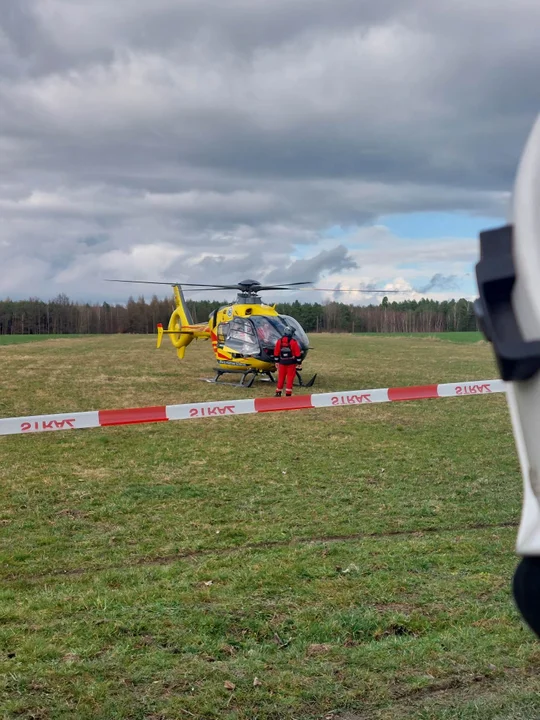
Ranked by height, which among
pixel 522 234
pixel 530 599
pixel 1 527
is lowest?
pixel 1 527

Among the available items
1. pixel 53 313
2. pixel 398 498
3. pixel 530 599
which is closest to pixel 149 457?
pixel 398 498

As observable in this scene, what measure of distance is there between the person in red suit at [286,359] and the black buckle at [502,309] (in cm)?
1603

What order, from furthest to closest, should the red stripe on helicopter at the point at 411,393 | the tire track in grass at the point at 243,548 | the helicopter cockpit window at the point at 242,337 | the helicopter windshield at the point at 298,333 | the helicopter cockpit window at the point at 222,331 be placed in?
1. the helicopter cockpit window at the point at 222,331
2. the helicopter cockpit window at the point at 242,337
3. the helicopter windshield at the point at 298,333
4. the red stripe on helicopter at the point at 411,393
5. the tire track in grass at the point at 243,548

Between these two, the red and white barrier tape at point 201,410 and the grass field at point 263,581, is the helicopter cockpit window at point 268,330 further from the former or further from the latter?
the red and white barrier tape at point 201,410

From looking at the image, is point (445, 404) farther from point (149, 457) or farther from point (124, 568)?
point (124, 568)

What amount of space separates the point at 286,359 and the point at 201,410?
9582 millimetres

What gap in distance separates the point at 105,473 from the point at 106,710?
6.48 metres

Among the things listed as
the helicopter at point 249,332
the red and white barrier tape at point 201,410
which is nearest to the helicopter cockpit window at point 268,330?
the helicopter at point 249,332

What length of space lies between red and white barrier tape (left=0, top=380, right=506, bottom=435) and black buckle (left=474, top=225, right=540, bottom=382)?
5871 millimetres

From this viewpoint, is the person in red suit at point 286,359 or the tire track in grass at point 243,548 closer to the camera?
the tire track in grass at point 243,548

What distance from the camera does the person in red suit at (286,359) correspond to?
56.6ft

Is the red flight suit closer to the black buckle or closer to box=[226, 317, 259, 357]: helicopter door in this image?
box=[226, 317, 259, 357]: helicopter door

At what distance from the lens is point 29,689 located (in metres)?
3.61

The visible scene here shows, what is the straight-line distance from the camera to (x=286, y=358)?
1725cm
